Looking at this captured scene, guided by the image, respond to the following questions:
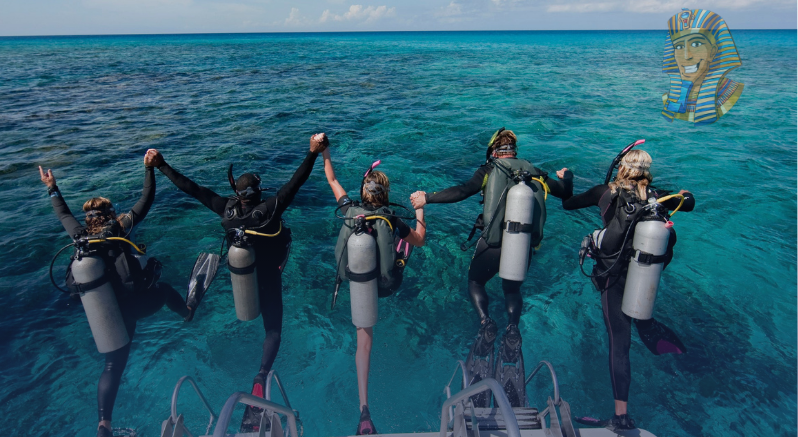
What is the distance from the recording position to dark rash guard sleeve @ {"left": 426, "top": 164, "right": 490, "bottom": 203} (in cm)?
457

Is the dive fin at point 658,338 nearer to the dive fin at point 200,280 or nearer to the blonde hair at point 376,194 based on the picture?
the blonde hair at point 376,194

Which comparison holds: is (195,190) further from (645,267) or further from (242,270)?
(645,267)

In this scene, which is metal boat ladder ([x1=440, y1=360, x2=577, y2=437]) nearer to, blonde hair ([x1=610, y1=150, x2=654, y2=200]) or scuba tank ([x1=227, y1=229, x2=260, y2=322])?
blonde hair ([x1=610, y1=150, x2=654, y2=200])

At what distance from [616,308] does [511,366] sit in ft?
4.39

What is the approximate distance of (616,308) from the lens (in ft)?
14.1

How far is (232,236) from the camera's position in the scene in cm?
429

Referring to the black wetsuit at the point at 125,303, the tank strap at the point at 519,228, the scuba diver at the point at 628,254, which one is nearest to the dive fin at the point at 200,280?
the black wetsuit at the point at 125,303

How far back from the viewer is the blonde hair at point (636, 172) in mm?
4125

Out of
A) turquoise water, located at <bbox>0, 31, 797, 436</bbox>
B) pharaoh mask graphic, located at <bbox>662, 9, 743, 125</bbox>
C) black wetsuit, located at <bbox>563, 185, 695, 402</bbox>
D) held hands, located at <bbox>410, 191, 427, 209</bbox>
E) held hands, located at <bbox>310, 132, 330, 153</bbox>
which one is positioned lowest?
turquoise water, located at <bbox>0, 31, 797, 436</bbox>

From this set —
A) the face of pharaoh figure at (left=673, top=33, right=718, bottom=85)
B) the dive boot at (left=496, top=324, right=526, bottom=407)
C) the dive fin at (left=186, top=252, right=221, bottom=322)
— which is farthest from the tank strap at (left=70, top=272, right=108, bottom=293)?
the face of pharaoh figure at (left=673, top=33, right=718, bottom=85)

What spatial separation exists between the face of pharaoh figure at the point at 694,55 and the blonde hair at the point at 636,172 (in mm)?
5140

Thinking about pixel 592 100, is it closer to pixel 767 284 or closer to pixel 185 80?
pixel 767 284

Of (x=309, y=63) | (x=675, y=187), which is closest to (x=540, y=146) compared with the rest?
(x=675, y=187)

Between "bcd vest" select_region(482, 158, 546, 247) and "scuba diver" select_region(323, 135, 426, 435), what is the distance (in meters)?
0.83
